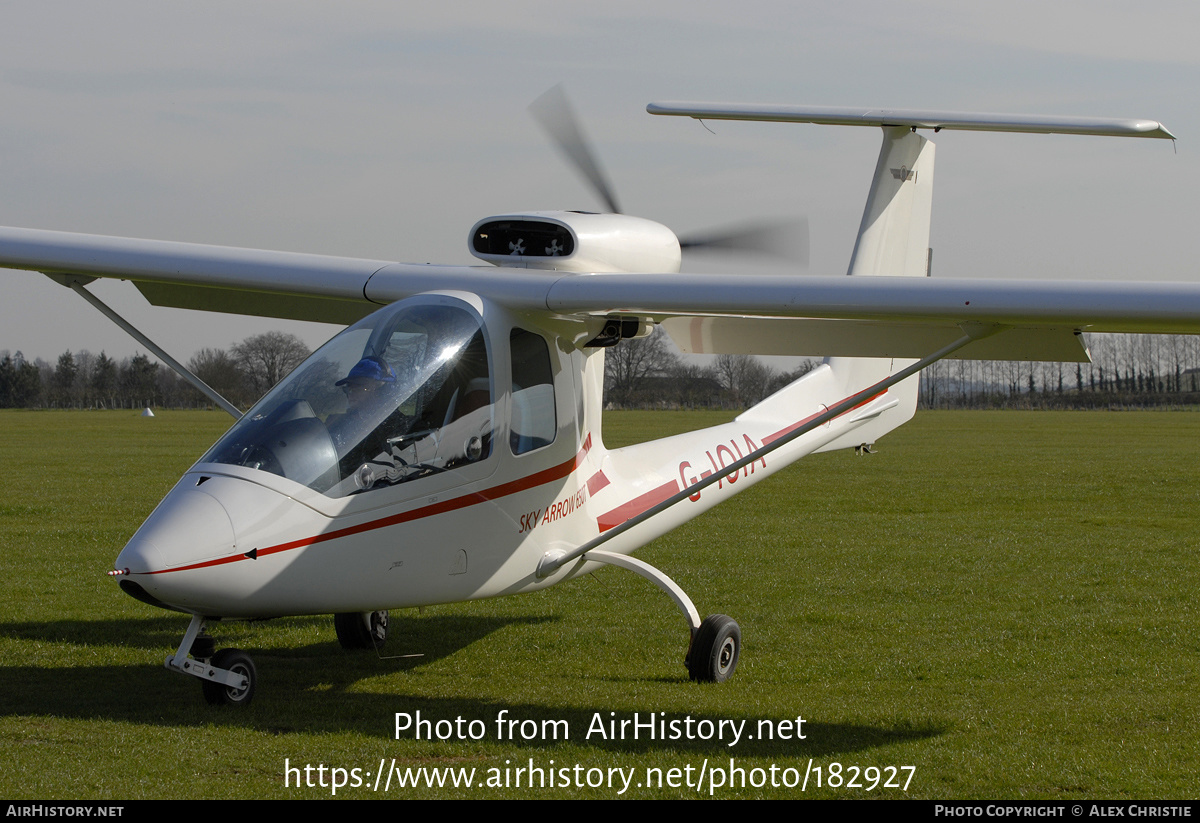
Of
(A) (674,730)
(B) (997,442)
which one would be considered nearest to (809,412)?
(A) (674,730)

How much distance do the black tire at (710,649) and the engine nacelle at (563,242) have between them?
2601 millimetres

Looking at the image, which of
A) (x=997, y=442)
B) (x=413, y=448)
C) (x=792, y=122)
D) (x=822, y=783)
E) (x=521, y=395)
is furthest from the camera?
(x=997, y=442)

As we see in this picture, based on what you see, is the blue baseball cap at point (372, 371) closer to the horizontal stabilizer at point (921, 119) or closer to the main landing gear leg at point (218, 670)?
the main landing gear leg at point (218, 670)

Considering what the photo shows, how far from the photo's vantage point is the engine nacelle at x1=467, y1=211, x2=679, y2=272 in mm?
7641

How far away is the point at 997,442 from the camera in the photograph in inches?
1606

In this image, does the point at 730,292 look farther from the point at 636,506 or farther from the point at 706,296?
the point at 636,506

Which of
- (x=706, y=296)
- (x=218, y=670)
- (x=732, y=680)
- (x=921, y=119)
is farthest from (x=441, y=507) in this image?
(x=921, y=119)

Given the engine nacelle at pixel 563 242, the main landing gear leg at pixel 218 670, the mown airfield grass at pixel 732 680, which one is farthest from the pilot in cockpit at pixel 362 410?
the engine nacelle at pixel 563 242

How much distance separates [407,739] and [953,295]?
395cm

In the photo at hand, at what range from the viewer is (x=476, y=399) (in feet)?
21.8

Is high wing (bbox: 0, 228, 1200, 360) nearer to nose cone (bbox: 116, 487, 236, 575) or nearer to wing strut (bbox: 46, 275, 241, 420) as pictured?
wing strut (bbox: 46, 275, 241, 420)

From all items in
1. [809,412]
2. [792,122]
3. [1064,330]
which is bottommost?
[809,412]

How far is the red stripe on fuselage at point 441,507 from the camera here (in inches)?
216
